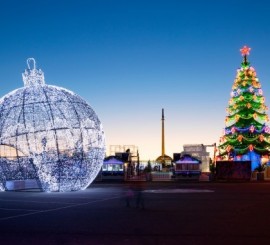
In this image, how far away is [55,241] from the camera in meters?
8.16

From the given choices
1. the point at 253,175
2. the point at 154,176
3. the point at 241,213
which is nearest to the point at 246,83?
the point at 253,175

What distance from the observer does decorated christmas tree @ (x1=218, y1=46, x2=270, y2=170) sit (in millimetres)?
44753

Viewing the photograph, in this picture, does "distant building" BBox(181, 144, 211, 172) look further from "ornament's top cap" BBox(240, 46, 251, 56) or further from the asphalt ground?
the asphalt ground

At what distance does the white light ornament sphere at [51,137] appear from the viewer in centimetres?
2044

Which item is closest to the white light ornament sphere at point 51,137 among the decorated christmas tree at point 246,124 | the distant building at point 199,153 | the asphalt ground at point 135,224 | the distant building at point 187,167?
the asphalt ground at point 135,224

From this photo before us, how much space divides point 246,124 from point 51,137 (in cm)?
2939

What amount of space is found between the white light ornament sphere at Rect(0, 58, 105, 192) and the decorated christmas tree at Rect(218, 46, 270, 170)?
26.2 meters

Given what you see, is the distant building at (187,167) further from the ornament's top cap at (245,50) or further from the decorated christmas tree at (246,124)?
the ornament's top cap at (245,50)

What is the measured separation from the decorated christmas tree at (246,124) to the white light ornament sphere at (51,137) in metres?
26.2

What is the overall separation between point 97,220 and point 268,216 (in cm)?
450

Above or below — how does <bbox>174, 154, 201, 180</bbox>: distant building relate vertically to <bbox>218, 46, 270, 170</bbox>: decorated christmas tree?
below

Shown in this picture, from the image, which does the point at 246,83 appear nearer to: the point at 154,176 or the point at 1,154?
the point at 154,176

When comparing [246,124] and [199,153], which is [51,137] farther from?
[199,153]

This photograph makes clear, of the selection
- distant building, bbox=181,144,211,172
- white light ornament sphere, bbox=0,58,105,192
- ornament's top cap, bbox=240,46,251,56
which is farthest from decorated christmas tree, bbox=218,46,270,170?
distant building, bbox=181,144,211,172
